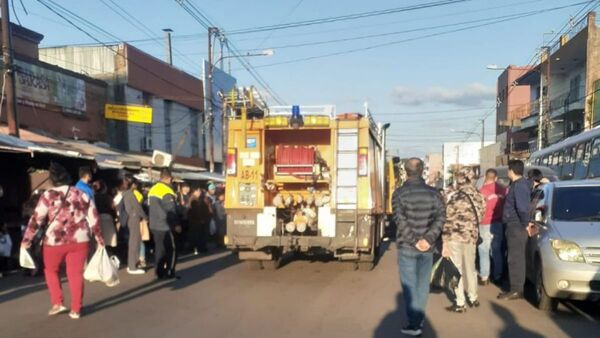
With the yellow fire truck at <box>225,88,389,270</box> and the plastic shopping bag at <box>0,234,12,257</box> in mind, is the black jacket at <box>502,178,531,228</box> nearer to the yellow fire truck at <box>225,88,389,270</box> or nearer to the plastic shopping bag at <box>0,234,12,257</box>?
the yellow fire truck at <box>225,88,389,270</box>

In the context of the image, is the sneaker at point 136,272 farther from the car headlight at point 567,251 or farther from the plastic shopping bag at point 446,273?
the car headlight at point 567,251

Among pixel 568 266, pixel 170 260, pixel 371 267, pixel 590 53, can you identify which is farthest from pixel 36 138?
pixel 590 53

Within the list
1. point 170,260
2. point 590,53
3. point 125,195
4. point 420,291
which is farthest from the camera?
point 590,53

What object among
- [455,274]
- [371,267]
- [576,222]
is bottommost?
[371,267]

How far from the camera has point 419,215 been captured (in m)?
5.94

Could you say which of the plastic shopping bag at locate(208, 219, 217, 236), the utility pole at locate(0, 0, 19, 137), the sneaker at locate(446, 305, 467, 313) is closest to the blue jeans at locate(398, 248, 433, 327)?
the sneaker at locate(446, 305, 467, 313)

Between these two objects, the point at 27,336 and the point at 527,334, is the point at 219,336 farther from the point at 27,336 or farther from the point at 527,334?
the point at 527,334

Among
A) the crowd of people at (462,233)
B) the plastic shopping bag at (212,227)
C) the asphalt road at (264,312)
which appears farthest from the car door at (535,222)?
the plastic shopping bag at (212,227)

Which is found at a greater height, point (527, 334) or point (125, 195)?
point (125, 195)

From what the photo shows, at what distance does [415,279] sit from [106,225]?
612cm

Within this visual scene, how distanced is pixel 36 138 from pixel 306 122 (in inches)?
430

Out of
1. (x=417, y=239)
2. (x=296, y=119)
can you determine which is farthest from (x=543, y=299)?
(x=296, y=119)

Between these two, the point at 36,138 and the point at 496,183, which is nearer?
the point at 496,183

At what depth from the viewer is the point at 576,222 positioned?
23.9 feet
